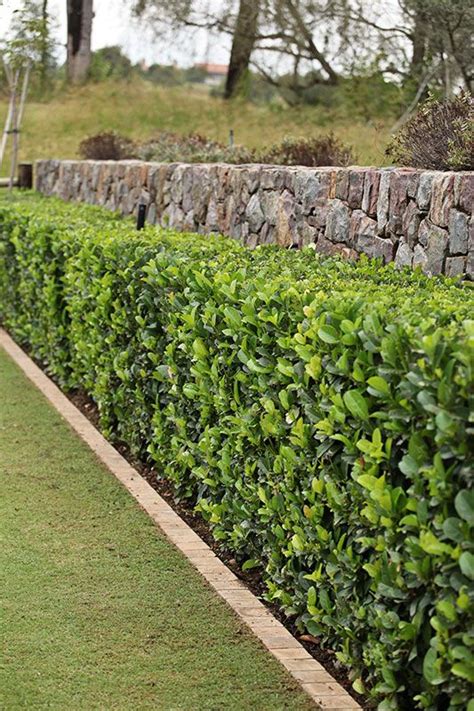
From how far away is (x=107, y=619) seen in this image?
465cm

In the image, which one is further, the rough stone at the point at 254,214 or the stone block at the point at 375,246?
the rough stone at the point at 254,214

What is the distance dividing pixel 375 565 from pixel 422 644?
0.98 feet

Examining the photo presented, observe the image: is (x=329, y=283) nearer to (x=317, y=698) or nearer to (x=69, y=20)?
(x=317, y=698)

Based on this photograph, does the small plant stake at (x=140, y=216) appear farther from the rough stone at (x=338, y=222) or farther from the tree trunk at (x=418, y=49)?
the tree trunk at (x=418, y=49)

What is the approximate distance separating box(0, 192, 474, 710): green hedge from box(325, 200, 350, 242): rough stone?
0.55 m

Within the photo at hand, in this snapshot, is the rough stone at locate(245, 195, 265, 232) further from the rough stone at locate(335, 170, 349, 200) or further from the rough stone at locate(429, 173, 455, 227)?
the rough stone at locate(429, 173, 455, 227)

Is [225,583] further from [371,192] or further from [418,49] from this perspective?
[418,49]

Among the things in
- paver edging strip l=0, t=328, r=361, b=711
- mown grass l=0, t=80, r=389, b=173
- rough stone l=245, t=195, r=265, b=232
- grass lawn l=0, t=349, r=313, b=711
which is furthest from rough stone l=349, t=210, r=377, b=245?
mown grass l=0, t=80, r=389, b=173

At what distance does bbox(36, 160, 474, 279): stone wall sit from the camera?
6344 mm

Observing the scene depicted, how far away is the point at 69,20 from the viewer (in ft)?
99.8

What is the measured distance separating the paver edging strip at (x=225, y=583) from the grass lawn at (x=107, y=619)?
5 centimetres

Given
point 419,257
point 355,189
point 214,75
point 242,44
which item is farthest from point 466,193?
point 214,75

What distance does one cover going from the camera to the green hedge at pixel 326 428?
3350 mm

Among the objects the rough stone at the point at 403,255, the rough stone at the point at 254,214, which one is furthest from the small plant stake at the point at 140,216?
the rough stone at the point at 403,255
